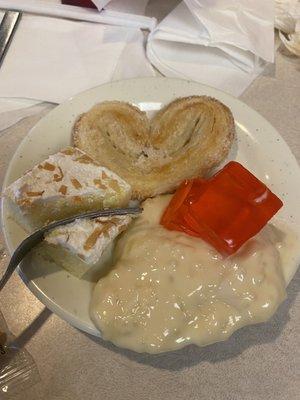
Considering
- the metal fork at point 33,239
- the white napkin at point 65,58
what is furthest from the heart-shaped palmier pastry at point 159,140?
the white napkin at point 65,58

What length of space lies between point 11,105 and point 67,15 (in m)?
0.31

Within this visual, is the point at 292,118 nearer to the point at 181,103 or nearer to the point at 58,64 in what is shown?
the point at 181,103

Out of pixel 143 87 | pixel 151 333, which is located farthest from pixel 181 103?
pixel 151 333

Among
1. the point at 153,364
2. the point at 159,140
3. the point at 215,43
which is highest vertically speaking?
the point at 215,43

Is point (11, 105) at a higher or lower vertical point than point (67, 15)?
lower

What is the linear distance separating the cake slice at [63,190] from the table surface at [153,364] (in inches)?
7.4

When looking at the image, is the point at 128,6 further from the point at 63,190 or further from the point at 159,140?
the point at 63,190

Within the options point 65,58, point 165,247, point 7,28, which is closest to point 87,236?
point 165,247

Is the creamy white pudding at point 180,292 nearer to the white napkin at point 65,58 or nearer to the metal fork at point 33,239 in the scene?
the metal fork at point 33,239

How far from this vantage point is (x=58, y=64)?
112 centimetres

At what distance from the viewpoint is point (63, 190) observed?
0.73 meters

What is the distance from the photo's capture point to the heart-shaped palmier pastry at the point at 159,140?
0.86m

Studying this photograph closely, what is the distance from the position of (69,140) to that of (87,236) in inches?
10.1

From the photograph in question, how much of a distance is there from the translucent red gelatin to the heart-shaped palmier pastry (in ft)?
0.22
